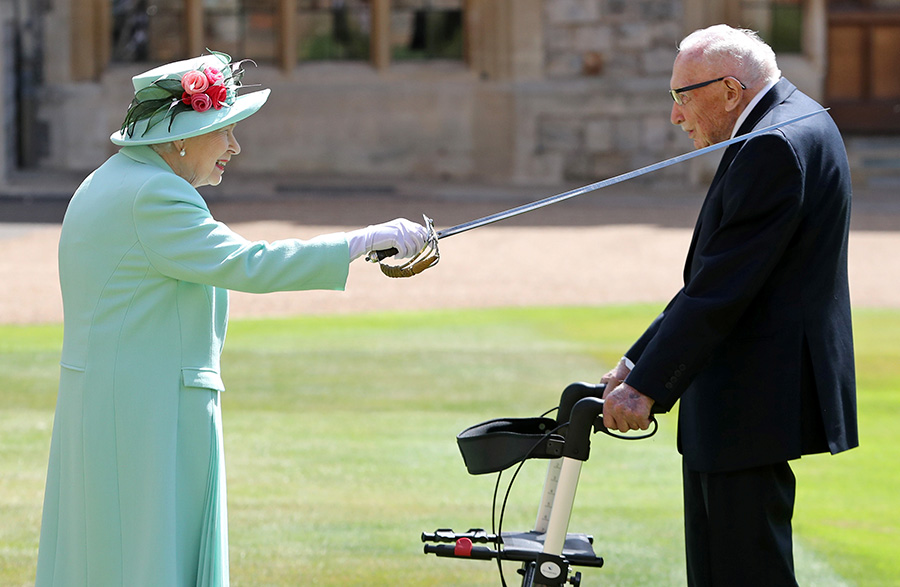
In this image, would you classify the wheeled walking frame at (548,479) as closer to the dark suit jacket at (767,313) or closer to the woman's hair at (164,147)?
the dark suit jacket at (767,313)

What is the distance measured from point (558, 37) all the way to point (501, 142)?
1654 mm

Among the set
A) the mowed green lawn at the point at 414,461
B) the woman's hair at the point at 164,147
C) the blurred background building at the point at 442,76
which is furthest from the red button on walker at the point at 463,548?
the blurred background building at the point at 442,76

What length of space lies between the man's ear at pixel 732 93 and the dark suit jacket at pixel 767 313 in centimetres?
6

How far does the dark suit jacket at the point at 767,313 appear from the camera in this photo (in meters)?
2.98

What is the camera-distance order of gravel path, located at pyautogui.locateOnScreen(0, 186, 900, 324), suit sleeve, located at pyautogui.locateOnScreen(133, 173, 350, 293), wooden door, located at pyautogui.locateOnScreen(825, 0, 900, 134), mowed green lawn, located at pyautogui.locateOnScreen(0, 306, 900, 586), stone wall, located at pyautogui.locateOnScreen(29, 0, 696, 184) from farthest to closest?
wooden door, located at pyautogui.locateOnScreen(825, 0, 900, 134), stone wall, located at pyautogui.locateOnScreen(29, 0, 696, 184), gravel path, located at pyautogui.locateOnScreen(0, 186, 900, 324), mowed green lawn, located at pyautogui.locateOnScreen(0, 306, 900, 586), suit sleeve, located at pyautogui.locateOnScreen(133, 173, 350, 293)

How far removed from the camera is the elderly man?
299cm

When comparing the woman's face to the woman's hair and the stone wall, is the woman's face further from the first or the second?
the stone wall

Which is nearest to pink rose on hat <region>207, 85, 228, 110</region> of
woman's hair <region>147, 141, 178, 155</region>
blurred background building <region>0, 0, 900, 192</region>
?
woman's hair <region>147, 141, 178, 155</region>

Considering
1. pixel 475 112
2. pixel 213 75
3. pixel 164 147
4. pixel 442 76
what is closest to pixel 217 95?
pixel 213 75

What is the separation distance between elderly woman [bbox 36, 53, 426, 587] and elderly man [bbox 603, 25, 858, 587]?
2.32ft

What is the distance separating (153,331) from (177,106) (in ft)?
1.75

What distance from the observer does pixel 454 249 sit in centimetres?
1270

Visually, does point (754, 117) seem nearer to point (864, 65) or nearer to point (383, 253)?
point (383, 253)

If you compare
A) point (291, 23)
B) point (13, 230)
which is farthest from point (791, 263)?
point (291, 23)
